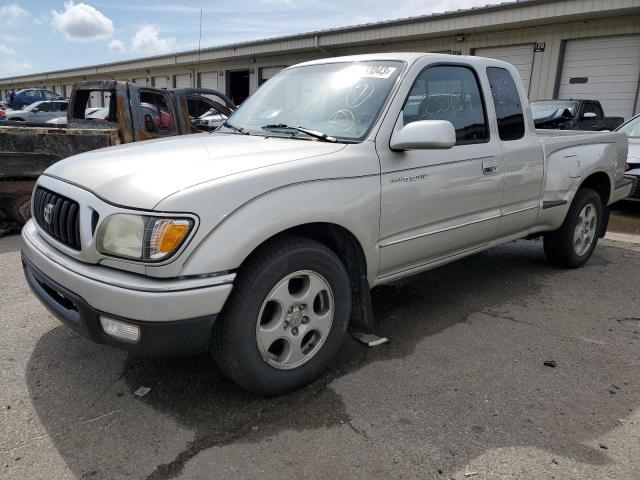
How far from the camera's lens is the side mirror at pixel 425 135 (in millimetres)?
2910

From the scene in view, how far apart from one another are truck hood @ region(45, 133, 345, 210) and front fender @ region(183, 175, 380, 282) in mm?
194

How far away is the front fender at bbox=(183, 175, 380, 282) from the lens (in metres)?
2.30

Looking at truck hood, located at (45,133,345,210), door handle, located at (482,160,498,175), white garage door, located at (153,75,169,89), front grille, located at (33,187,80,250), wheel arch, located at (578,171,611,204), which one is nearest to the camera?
truck hood, located at (45,133,345,210)

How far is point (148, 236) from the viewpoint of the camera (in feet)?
7.36

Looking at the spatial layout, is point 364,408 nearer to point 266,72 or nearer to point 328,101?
point 328,101

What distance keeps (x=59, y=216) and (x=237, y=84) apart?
24921 mm

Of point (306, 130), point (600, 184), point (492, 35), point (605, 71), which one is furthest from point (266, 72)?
point (306, 130)

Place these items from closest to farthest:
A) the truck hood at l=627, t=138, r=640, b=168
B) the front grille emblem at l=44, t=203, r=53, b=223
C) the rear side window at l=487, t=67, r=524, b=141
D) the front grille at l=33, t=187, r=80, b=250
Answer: the front grille at l=33, t=187, r=80, b=250 < the front grille emblem at l=44, t=203, r=53, b=223 < the rear side window at l=487, t=67, r=524, b=141 < the truck hood at l=627, t=138, r=640, b=168

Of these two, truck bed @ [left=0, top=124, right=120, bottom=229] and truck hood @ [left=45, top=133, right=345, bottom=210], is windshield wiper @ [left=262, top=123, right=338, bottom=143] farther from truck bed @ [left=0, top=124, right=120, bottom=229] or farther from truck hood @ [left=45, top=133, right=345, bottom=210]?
truck bed @ [left=0, top=124, right=120, bottom=229]

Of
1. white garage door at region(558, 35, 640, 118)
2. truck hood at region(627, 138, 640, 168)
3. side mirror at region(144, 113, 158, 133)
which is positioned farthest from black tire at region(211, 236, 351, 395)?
white garage door at region(558, 35, 640, 118)

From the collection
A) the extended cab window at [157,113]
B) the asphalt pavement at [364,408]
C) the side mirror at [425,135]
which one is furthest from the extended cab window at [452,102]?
the extended cab window at [157,113]

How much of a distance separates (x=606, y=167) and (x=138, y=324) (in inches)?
183

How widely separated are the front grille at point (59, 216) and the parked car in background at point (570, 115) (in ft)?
29.2

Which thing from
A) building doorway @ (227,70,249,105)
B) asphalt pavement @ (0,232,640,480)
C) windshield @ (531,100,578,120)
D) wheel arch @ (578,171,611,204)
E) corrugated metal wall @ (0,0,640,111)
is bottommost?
asphalt pavement @ (0,232,640,480)
